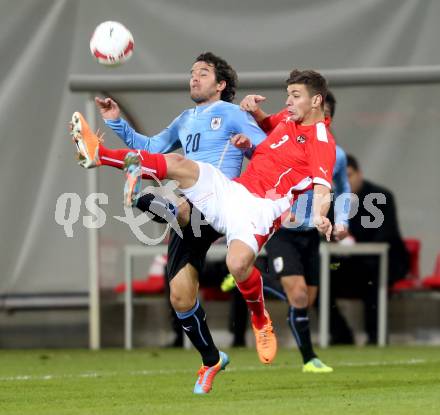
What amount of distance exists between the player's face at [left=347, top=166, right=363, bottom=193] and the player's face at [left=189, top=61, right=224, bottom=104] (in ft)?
13.9

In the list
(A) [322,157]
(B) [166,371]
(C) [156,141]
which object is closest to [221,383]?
(B) [166,371]

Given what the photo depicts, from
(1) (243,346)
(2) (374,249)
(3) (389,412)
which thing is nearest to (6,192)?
(1) (243,346)

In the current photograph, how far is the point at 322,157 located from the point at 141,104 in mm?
5361

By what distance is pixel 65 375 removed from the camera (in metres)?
9.01

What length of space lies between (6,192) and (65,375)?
3.36 metres

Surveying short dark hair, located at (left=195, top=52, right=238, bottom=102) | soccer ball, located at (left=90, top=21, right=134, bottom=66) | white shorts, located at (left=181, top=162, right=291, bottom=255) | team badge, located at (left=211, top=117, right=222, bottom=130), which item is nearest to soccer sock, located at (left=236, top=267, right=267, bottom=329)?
white shorts, located at (left=181, top=162, right=291, bottom=255)

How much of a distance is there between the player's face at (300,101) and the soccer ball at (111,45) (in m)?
1.10

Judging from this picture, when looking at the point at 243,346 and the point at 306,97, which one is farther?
the point at 243,346

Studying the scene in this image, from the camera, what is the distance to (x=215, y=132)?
24.9ft

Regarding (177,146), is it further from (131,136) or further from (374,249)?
(374,249)

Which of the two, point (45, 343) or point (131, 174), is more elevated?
point (131, 174)

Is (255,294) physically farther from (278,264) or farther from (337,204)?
(278,264)

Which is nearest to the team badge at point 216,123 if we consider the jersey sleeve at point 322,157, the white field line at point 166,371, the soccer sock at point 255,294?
the jersey sleeve at point 322,157

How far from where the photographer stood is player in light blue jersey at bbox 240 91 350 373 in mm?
8898
